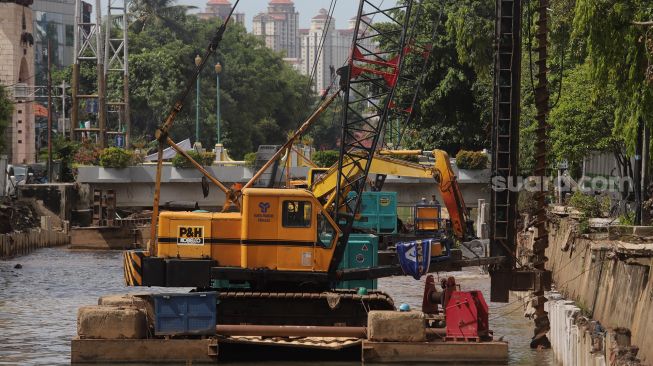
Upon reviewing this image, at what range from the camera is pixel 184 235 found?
118 feet

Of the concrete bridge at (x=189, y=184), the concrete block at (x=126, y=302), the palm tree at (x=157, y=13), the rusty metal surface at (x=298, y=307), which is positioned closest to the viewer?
the concrete block at (x=126, y=302)

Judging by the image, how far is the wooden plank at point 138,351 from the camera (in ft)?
106

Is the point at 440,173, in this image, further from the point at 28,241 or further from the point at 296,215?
the point at 28,241

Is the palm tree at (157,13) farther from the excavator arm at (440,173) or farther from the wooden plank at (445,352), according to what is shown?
the wooden plank at (445,352)

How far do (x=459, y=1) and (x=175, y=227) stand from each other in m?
53.7

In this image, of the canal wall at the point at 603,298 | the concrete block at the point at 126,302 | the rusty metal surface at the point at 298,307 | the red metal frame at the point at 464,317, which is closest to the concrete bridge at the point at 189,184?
the canal wall at the point at 603,298

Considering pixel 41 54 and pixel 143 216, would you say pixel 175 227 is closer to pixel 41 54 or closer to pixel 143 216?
pixel 143 216

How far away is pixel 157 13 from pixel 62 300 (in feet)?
395

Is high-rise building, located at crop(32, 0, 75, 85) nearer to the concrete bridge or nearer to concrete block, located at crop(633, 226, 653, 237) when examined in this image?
the concrete bridge

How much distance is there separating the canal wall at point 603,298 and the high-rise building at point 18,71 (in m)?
80.1

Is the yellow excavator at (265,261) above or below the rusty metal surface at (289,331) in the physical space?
above

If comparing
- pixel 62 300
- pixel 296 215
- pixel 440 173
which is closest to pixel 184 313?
pixel 296 215

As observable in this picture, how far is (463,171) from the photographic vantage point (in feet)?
257

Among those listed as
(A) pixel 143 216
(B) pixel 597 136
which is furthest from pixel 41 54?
(B) pixel 597 136
